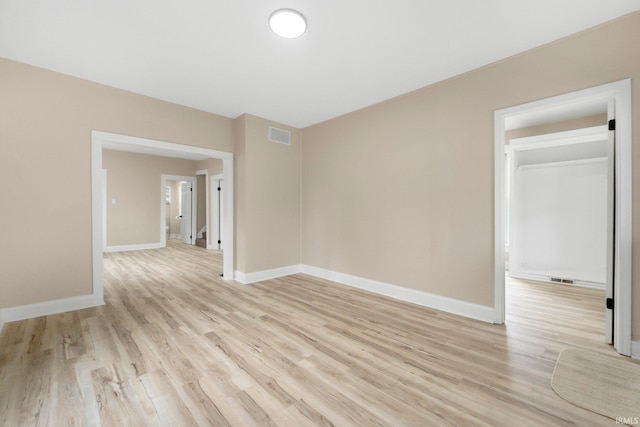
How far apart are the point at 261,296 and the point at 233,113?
2863mm

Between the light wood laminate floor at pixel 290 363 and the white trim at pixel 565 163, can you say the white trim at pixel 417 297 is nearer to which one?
the light wood laminate floor at pixel 290 363

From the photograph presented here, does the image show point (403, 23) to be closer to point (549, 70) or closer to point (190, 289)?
point (549, 70)

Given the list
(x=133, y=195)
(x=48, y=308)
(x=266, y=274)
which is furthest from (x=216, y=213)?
(x=48, y=308)

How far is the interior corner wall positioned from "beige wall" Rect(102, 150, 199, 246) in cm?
479


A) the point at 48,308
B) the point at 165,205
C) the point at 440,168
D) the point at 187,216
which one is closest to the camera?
the point at 48,308

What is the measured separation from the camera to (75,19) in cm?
204

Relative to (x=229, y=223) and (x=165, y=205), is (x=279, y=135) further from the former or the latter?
(x=165, y=205)

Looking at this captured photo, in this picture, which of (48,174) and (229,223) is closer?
(48,174)

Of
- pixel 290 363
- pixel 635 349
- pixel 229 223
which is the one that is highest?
pixel 229 223

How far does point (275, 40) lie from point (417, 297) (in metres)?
3.19

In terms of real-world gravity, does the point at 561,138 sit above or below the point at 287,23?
below

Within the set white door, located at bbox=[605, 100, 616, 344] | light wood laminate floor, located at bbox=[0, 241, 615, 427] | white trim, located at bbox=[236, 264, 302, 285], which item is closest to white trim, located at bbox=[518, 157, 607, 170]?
light wood laminate floor, located at bbox=[0, 241, 615, 427]

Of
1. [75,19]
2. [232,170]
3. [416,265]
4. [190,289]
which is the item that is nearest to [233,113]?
[232,170]

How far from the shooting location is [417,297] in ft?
10.5
